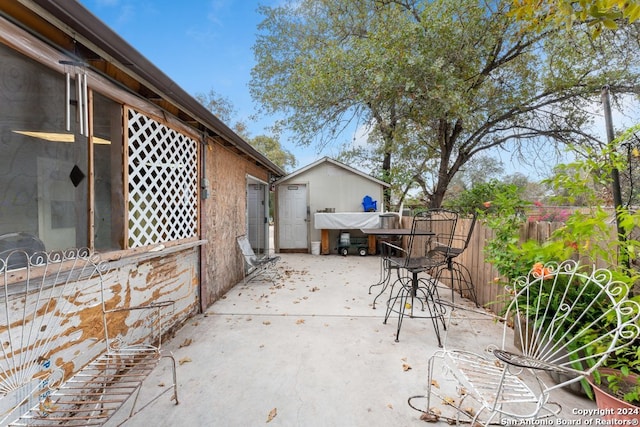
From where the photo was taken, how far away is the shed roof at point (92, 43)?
1.60 metres

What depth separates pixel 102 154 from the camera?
9.97 feet

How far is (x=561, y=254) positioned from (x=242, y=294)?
13.9 ft

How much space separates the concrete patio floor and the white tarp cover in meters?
4.30

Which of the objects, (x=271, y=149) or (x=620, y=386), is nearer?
(x=620, y=386)

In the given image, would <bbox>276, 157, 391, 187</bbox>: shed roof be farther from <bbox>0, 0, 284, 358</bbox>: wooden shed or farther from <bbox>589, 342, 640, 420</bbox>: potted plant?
<bbox>589, 342, 640, 420</bbox>: potted plant

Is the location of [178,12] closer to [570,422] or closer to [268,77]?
[268,77]

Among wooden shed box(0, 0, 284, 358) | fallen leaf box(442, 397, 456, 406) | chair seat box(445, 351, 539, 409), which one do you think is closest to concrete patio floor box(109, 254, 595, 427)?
fallen leaf box(442, 397, 456, 406)

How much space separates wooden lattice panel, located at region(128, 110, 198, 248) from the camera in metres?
2.76

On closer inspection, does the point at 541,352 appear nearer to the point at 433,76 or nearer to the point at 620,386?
the point at 620,386

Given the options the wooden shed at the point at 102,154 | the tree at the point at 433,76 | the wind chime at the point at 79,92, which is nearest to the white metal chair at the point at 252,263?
the wooden shed at the point at 102,154

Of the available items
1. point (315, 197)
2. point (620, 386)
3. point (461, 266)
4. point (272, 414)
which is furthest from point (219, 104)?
point (620, 386)

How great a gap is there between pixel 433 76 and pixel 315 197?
477cm

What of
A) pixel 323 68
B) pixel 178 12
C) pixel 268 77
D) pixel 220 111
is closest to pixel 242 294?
pixel 323 68

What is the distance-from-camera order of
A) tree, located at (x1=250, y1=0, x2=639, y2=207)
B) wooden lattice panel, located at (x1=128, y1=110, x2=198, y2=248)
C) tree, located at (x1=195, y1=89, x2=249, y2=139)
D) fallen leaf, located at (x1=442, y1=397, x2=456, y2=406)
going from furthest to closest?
tree, located at (x1=195, y1=89, x2=249, y2=139) → tree, located at (x1=250, y1=0, x2=639, y2=207) → wooden lattice panel, located at (x1=128, y1=110, x2=198, y2=248) → fallen leaf, located at (x1=442, y1=397, x2=456, y2=406)
